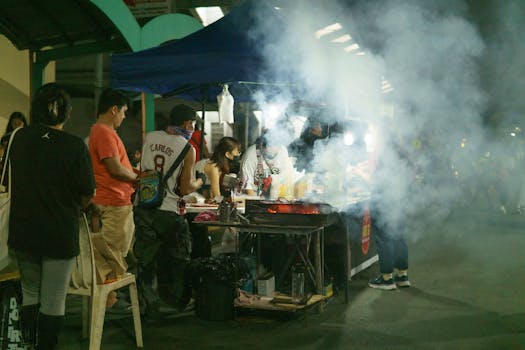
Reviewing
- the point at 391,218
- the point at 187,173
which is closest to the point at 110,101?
the point at 187,173

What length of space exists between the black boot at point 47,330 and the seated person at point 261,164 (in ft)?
13.7

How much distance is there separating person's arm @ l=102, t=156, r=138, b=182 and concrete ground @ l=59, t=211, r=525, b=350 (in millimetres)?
1418

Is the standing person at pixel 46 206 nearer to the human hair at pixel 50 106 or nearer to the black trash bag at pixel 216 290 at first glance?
the human hair at pixel 50 106

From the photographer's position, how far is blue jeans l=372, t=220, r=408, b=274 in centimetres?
722

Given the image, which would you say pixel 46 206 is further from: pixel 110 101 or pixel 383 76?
pixel 383 76

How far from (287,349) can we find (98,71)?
27.5ft

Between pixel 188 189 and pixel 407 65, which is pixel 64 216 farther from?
pixel 407 65

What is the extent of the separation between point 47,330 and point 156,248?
216 centimetres

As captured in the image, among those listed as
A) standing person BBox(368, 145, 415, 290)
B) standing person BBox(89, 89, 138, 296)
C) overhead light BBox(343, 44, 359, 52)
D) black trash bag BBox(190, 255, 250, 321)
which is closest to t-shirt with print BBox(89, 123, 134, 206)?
standing person BBox(89, 89, 138, 296)

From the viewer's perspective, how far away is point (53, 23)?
24.6 feet

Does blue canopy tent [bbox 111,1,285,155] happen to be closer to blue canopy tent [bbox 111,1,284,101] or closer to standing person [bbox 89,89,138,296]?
blue canopy tent [bbox 111,1,284,101]

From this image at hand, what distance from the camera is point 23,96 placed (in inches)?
440

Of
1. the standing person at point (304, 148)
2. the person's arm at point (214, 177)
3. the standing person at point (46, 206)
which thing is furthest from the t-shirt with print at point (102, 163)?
the standing person at point (304, 148)

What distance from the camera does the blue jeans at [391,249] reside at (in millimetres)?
7219
